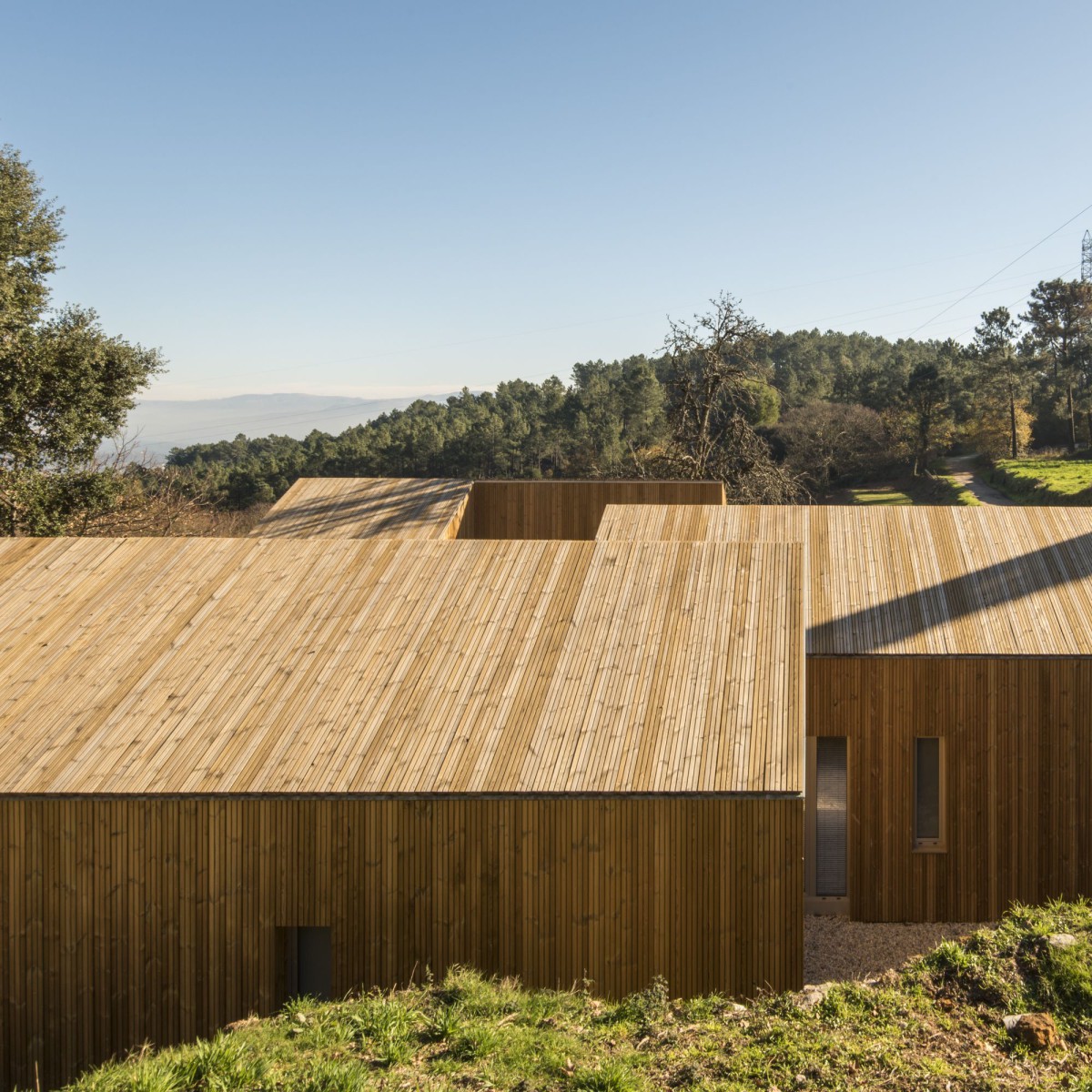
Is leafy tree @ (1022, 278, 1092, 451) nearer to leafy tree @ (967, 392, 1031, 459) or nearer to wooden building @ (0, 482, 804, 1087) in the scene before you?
leafy tree @ (967, 392, 1031, 459)

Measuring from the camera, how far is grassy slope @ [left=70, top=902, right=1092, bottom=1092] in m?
5.05

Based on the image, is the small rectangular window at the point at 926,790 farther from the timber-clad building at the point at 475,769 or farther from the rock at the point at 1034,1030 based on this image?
the rock at the point at 1034,1030

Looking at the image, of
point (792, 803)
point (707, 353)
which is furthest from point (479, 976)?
point (707, 353)

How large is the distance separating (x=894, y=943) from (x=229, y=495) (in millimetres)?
47405

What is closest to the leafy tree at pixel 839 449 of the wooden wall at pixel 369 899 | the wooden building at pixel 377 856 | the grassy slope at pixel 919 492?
the grassy slope at pixel 919 492

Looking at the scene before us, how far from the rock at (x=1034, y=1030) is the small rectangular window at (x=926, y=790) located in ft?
13.3

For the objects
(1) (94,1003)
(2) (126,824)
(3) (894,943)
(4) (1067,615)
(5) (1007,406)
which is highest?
(5) (1007,406)

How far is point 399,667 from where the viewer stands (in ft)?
25.7

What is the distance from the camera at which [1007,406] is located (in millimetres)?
47438

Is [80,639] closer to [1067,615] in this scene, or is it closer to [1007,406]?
[1067,615]

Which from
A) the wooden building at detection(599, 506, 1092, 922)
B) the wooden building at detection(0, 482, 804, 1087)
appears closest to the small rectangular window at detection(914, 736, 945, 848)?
the wooden building at detection(599, 506, 1092, 922)

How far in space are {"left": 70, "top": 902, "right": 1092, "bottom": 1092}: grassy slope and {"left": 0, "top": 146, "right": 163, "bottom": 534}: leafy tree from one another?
1744 cm

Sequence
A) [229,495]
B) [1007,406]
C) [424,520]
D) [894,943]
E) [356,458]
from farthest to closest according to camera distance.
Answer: [356,458], [229,495], [1007,406], [424,520], [894,943]

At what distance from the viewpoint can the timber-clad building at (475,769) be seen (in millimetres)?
6723
